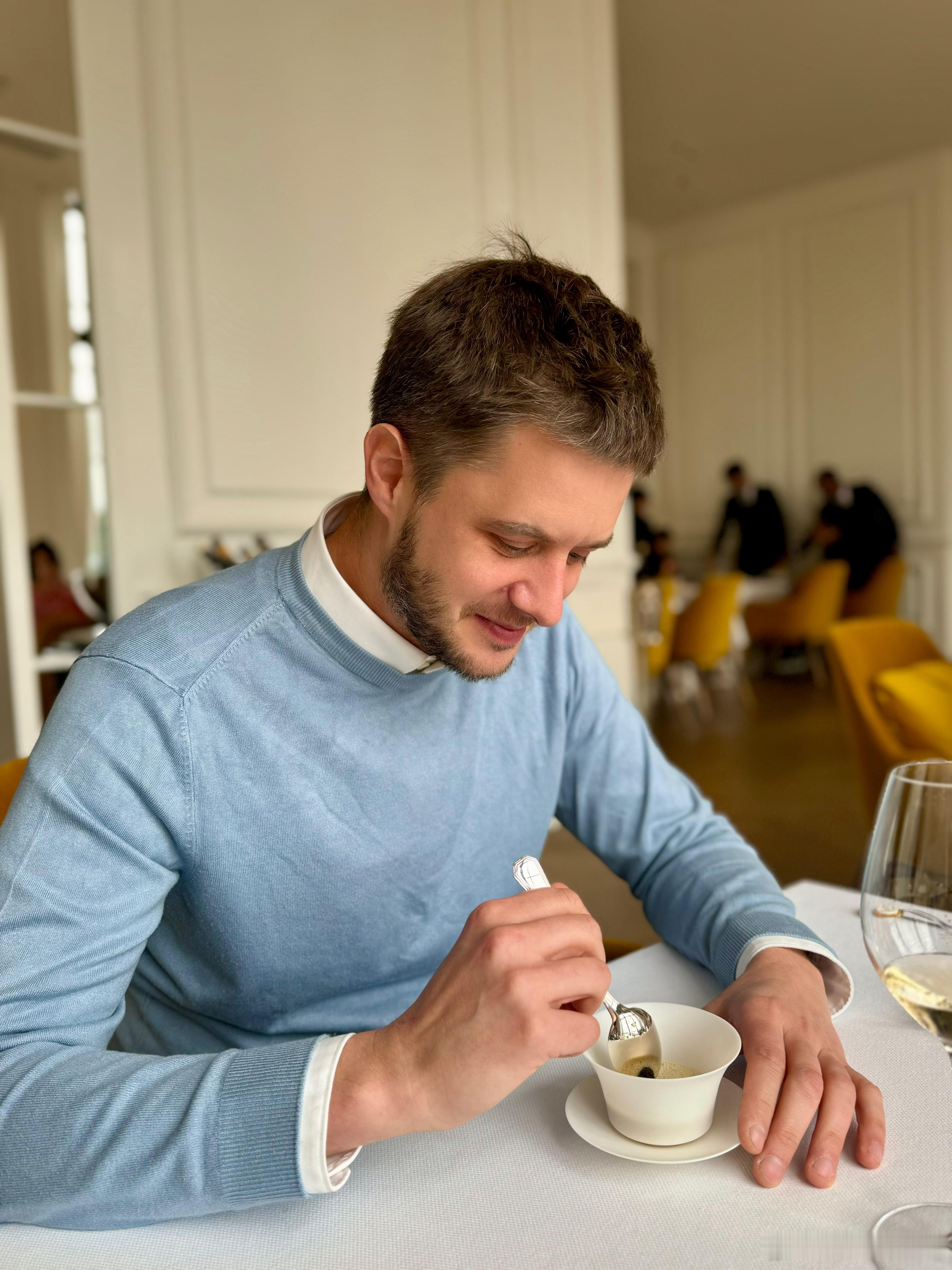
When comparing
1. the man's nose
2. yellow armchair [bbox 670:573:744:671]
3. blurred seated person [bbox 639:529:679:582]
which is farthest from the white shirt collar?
blurred seated person [bbox 639:529:679:582]

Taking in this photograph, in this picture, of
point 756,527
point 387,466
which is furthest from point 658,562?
point 387,466

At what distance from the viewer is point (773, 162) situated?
8094 mm

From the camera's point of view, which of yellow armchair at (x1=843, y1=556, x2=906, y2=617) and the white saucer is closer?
the white saucer

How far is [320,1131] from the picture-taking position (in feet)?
2.12

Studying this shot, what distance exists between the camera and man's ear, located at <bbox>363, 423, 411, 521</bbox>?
999mm

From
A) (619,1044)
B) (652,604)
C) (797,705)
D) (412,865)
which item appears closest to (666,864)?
(412,865)

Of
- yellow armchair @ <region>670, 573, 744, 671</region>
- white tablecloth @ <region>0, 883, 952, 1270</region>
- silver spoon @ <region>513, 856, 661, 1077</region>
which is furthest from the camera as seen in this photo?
yellow armchair @ <region>670, 573, 744, 671</region>

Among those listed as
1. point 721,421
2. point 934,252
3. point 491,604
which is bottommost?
point 491,604

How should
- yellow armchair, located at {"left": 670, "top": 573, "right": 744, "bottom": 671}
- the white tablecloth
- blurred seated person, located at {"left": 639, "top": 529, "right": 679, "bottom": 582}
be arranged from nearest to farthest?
the white tablecloth → yellow armchair, located at {"left": 670, "top": 573, "right": 744, "bottom": 671} → blurred seated person, located at {"left": 639, "top": 529, "right": 679, "bottom": 582}

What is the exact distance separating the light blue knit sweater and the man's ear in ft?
0.38

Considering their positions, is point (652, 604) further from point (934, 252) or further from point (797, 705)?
point (934, 252)

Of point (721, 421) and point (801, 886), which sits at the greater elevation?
point (721, 421)

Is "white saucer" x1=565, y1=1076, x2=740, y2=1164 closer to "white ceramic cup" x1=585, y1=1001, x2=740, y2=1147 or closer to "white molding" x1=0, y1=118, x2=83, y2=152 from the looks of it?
"white ceramic cup" x1=585, y1=1001, x2=740, y2=1147

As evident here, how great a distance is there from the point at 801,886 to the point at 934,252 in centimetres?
821
